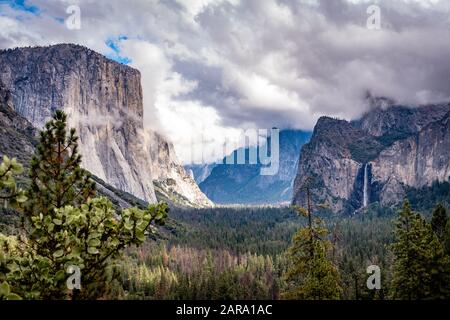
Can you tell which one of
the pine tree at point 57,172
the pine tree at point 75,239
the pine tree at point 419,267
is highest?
the pine tree at point 57,172

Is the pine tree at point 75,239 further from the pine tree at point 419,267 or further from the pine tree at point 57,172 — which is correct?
the pine tree at point 419,267

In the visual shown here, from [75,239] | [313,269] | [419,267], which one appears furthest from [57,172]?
[419,267]

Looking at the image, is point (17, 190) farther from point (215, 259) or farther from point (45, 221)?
point (215, 259)

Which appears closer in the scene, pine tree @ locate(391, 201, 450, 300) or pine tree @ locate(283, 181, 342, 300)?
pine tree @ locate(283, 181, 342, 300)

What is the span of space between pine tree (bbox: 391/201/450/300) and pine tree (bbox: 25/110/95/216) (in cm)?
3028

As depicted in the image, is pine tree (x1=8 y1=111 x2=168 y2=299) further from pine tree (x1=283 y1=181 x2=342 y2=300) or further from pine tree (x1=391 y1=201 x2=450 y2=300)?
pine tree (x1=391 y1=201 x2=450 y2=300)

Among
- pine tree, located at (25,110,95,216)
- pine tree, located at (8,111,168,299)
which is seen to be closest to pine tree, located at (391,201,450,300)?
pine tree, located at (25,110,95,216)

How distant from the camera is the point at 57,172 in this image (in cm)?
1333

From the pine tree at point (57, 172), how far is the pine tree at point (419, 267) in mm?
30283

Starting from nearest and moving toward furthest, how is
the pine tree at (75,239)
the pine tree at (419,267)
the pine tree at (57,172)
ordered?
the pine tree at (75,239), the pine tree at (57,172), the pine tree at (419,267)

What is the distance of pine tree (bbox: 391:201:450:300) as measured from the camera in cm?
3475

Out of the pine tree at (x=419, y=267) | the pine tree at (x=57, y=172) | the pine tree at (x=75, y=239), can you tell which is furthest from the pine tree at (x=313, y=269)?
the pine tree at (x=75, y=239)

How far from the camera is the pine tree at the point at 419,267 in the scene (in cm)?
3475
